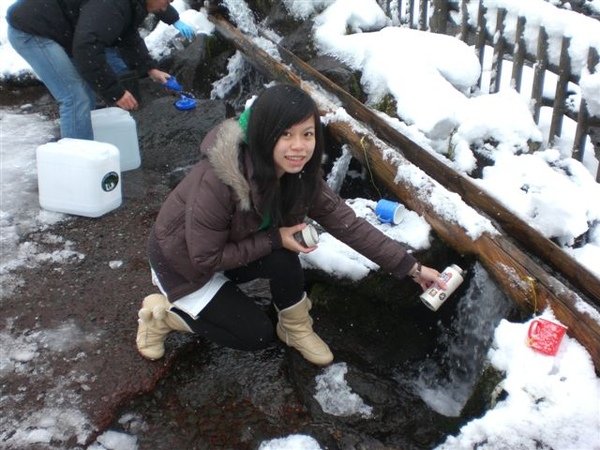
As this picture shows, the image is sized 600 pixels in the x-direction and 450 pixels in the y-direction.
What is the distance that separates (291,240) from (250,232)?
0.62 feet

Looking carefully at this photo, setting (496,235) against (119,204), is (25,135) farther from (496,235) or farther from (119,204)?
(496,235)

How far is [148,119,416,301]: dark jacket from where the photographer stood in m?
2.31

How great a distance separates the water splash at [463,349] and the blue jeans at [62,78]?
3.03 meters

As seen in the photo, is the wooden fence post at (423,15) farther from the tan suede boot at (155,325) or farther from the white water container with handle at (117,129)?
the tan suede boot at (155,325)

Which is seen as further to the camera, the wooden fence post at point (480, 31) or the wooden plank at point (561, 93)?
the wooden fence post at point (480, 31)

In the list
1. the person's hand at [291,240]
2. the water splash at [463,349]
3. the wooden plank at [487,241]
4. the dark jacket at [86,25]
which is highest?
the dark jacket at [86,25]

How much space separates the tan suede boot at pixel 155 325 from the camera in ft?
9.07

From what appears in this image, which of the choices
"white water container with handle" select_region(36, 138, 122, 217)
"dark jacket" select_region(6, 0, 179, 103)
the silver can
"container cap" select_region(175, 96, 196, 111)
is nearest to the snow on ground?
"white water container with handle" select_region(36, 138, 122, 217)

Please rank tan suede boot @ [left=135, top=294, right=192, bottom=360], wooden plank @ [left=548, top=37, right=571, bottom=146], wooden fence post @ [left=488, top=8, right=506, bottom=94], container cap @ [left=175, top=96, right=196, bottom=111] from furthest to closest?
container cap @ [left=175, top=96, right=196, bottom=111] → wooden fence post @ [left=488, top=8, right=506, bottom=94] → wooden plank @ [left=548, top=37, right=571, bottom=146] → tan suede boot @ [left=135, top=294, right=192, bottom=360]

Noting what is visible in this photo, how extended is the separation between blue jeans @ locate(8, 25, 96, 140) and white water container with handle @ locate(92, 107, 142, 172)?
186 mm

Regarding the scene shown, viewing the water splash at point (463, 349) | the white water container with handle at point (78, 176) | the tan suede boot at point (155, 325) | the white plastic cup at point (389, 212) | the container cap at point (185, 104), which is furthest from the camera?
the container cap at point (185, 104)

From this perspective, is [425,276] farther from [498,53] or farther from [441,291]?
[498,53]

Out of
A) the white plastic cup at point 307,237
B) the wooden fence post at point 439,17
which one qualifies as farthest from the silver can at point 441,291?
the wooden fence post at point 439,17

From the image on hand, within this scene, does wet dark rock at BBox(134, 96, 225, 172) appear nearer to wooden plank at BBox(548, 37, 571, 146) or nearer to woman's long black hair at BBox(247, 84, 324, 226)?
woman's long black hair at BBox(247, 84, 324, 226)
